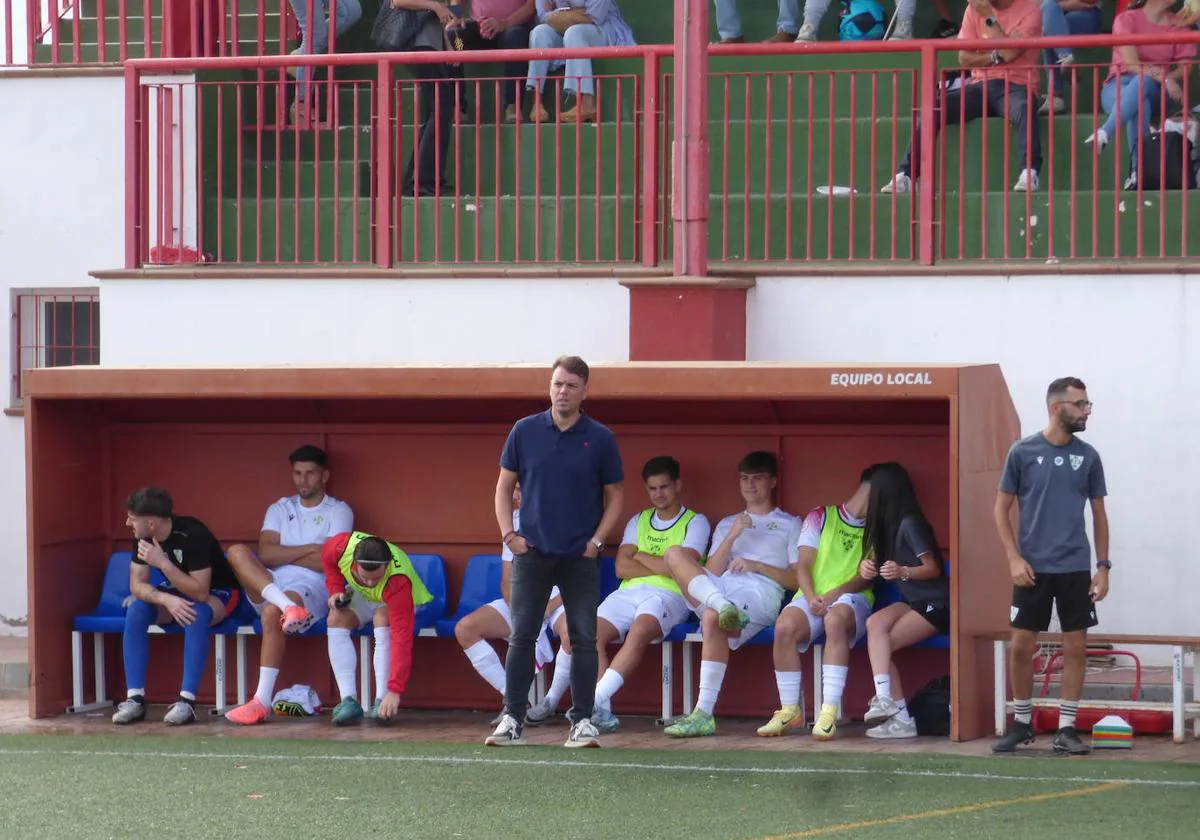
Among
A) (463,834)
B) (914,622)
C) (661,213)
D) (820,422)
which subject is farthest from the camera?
(661,213)

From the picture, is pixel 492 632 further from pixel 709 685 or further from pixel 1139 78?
pixel 1139 78

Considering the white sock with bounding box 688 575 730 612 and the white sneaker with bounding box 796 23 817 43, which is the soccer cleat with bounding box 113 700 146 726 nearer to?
the white sock with bounding box 688 575 730 612

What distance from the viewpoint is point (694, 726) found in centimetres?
1013

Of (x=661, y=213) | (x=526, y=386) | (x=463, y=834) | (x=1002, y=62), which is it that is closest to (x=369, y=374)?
(x=526, y=386)

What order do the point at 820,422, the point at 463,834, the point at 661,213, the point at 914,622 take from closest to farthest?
the point at 463,834 < the point at 914,622 < the point at 820,422 < the point at 661,213

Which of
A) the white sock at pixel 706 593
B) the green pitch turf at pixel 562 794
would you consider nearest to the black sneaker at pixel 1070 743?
the green pitch turf at pixel 562 794

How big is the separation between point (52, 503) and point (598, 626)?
293 centimetres

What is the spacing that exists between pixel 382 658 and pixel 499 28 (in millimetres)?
5504

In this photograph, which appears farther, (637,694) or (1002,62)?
(1002,62)

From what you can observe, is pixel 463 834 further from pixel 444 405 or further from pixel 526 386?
pixel 444 405

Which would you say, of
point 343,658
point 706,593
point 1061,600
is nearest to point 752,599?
point 706,593

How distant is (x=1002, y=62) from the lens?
12.8 m

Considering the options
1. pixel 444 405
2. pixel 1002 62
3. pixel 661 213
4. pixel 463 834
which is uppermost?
pixel 1002 62

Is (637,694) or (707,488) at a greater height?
(707,488)
